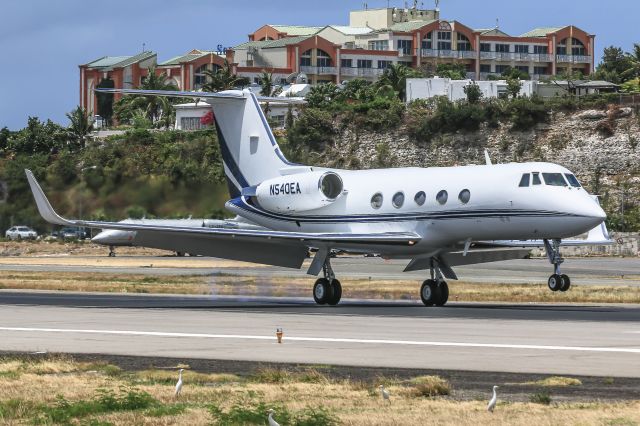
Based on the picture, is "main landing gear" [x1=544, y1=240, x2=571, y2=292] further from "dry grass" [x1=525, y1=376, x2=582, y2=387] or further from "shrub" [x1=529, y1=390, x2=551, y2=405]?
"shrub" [x1=529, y1=390, x2=551, y2=405]

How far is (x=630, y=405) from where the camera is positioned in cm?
1504

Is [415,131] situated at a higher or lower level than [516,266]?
higher

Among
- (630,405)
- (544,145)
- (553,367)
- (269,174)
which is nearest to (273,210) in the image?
(269,174)

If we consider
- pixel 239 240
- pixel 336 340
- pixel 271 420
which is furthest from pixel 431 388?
pixel 239 240

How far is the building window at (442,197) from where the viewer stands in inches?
1386

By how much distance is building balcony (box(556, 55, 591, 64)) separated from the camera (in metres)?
167

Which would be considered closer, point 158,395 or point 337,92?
point 158,395

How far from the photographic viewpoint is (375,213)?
37125 mm

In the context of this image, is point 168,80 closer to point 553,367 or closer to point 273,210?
point 273,210

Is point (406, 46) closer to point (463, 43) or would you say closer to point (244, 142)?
point (463, 43)

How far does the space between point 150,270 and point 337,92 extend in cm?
6707

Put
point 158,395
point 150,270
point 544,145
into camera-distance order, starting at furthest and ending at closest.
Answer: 1. point 544,145
2. point 150,270
3. point 158,395

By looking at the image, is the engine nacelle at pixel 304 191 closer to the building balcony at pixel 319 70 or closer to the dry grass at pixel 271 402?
the dry grass at pixel 271 402

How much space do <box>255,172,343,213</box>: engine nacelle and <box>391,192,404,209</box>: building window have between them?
223 centimetres
